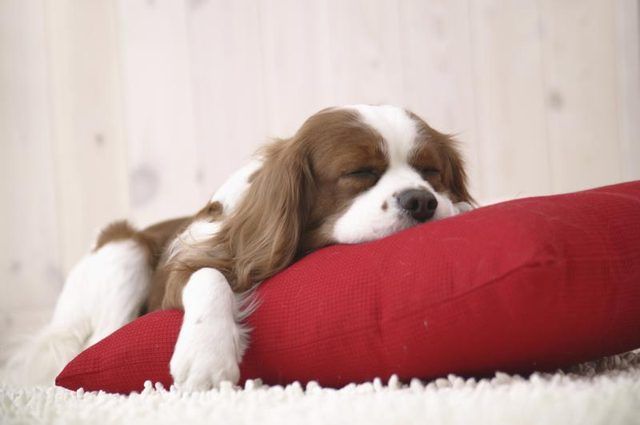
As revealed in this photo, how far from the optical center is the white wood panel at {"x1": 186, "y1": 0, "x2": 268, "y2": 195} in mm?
3539

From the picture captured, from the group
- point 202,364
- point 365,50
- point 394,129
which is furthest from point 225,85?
point 202,364

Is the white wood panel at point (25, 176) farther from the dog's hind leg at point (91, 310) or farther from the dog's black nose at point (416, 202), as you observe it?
the dog's black nose at point (416, 202)

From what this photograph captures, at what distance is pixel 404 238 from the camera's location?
1437 mm

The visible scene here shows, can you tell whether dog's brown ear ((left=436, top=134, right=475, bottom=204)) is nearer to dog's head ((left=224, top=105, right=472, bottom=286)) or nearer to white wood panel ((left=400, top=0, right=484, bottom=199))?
dog's head ((left=224, top=105, right=472, bottom=286))

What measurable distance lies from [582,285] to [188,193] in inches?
104

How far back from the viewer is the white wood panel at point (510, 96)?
3.38 meters

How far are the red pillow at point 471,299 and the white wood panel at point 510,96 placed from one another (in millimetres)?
1931

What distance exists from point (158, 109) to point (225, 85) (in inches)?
14.3

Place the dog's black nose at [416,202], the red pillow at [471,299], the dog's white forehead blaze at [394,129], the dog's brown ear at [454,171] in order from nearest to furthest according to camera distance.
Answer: the red pillow at [471,299]
the dog's black nose at [416,202]
the dog's white forehead blaze at [394,129]
the dog's brown ear at [454,171]

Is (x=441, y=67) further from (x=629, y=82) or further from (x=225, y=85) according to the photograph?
(x=225, y=85)

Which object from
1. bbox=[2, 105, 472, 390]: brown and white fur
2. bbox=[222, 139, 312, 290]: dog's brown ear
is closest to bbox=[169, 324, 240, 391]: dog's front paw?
bbox=[2, 105, 472, 390]: brown and white fur

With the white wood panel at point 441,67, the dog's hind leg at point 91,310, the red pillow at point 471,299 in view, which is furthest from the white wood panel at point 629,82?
the dog's hind leg at point 91,310

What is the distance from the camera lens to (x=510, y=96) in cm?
342

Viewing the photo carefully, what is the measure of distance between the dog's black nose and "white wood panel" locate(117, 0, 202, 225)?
2.04 m
